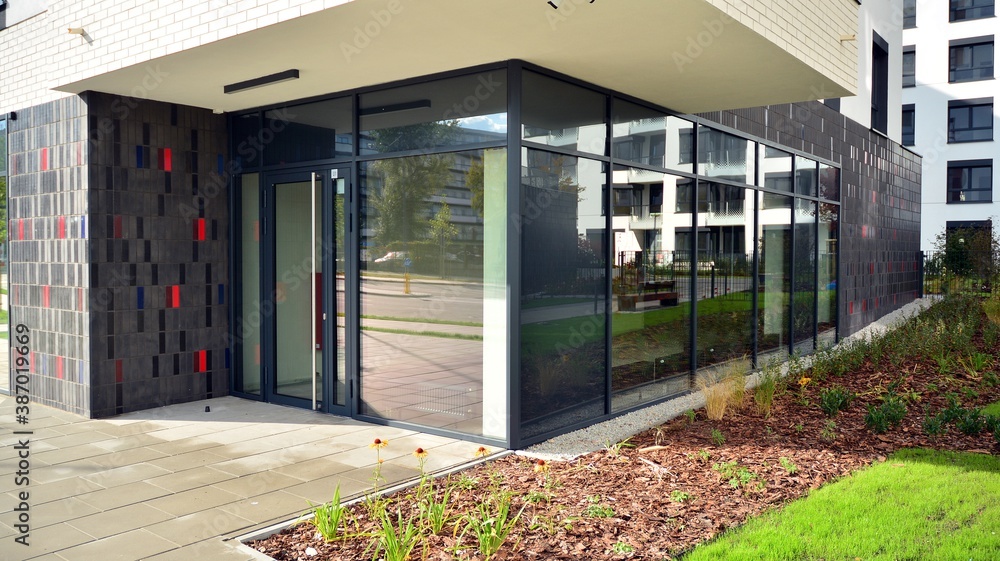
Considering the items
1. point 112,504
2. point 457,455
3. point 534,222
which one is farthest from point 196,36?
point 457,455

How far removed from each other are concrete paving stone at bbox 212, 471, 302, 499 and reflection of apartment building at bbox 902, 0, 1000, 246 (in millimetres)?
32998

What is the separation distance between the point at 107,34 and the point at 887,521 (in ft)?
21.6

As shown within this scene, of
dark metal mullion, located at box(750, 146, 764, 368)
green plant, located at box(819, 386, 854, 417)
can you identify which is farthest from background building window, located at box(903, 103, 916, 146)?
green plant, located at box(819, 386, 854, 417)

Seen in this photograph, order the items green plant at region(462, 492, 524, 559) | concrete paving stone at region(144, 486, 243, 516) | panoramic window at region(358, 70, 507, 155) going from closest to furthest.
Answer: green plant at region(462, 492, 524, 559), concrete paving stone at region(144, 486, 243, 516), panoramic window at region(358, 70, 507, 155)

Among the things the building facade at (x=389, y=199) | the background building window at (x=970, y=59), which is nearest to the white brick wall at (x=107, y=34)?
the building facade at (x=389, y=199)

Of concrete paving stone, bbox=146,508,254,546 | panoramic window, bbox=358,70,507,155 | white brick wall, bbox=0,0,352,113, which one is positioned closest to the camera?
concrete paving stone, bbox=146,508,254,546

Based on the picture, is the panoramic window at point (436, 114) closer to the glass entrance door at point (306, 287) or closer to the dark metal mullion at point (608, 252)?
the glass entrance door at point (306, 287)

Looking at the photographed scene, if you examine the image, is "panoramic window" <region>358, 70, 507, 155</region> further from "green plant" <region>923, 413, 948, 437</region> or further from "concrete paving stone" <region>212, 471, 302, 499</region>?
"green plant" <region>923, 413, 948, 437</region>

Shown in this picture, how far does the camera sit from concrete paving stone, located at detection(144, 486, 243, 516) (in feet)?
15.0

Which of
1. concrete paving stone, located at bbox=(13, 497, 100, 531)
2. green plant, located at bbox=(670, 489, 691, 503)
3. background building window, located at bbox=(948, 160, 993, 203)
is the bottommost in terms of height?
concrete paving stone, located at bbox=(13, 497, 100, 531)

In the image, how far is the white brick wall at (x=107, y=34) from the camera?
5.04 meters

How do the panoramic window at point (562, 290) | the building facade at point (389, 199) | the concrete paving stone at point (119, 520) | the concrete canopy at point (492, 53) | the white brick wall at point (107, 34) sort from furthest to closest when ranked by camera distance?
the panoramic window at point (562, 290)
the building facade at point (389, 199)
the white brick wall at point (107, 34)
the concrete canopy at point (492, 53)
the concrete paving stone at point (119, 520)

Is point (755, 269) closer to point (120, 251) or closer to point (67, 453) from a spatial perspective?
point (120, 251)

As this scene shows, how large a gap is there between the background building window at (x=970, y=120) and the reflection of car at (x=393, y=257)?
3265 centimetres
